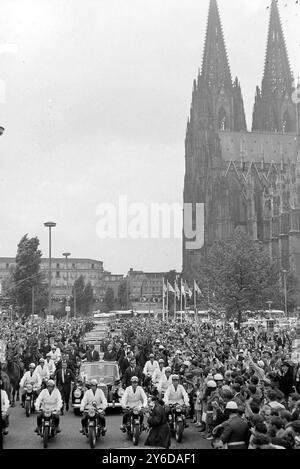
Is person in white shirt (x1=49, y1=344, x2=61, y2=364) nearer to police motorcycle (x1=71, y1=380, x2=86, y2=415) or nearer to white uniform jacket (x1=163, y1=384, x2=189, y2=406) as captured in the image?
police motorcycle (x1=71, y1=380, x2=86, y2=415)

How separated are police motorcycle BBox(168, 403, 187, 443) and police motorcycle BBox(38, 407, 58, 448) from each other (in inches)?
101

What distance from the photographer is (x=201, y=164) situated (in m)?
138

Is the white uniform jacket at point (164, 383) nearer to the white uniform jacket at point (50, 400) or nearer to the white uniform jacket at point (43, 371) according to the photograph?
the white uniform jacket at point (50, 400)

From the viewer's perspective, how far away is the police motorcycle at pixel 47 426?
14445 mm

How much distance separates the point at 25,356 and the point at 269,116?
134392 mm

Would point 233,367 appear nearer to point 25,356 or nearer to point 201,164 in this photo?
point 25,356

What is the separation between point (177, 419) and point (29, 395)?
17.8 feet

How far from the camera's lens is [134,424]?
14758 millimetres

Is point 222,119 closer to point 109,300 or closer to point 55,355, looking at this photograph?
point 109,300

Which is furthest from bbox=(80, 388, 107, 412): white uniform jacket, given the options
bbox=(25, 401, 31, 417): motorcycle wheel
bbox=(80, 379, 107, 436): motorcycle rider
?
bbox=(25, 401, 31, 417): motorcycle wheel

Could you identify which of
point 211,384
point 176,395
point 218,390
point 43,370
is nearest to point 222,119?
point 43,370

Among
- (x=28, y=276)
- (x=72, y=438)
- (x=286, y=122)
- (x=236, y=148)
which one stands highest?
(x=286, y=122)

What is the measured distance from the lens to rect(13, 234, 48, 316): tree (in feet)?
244

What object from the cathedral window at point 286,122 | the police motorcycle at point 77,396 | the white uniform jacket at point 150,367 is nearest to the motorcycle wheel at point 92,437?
the police motorcycle at point 77,396
